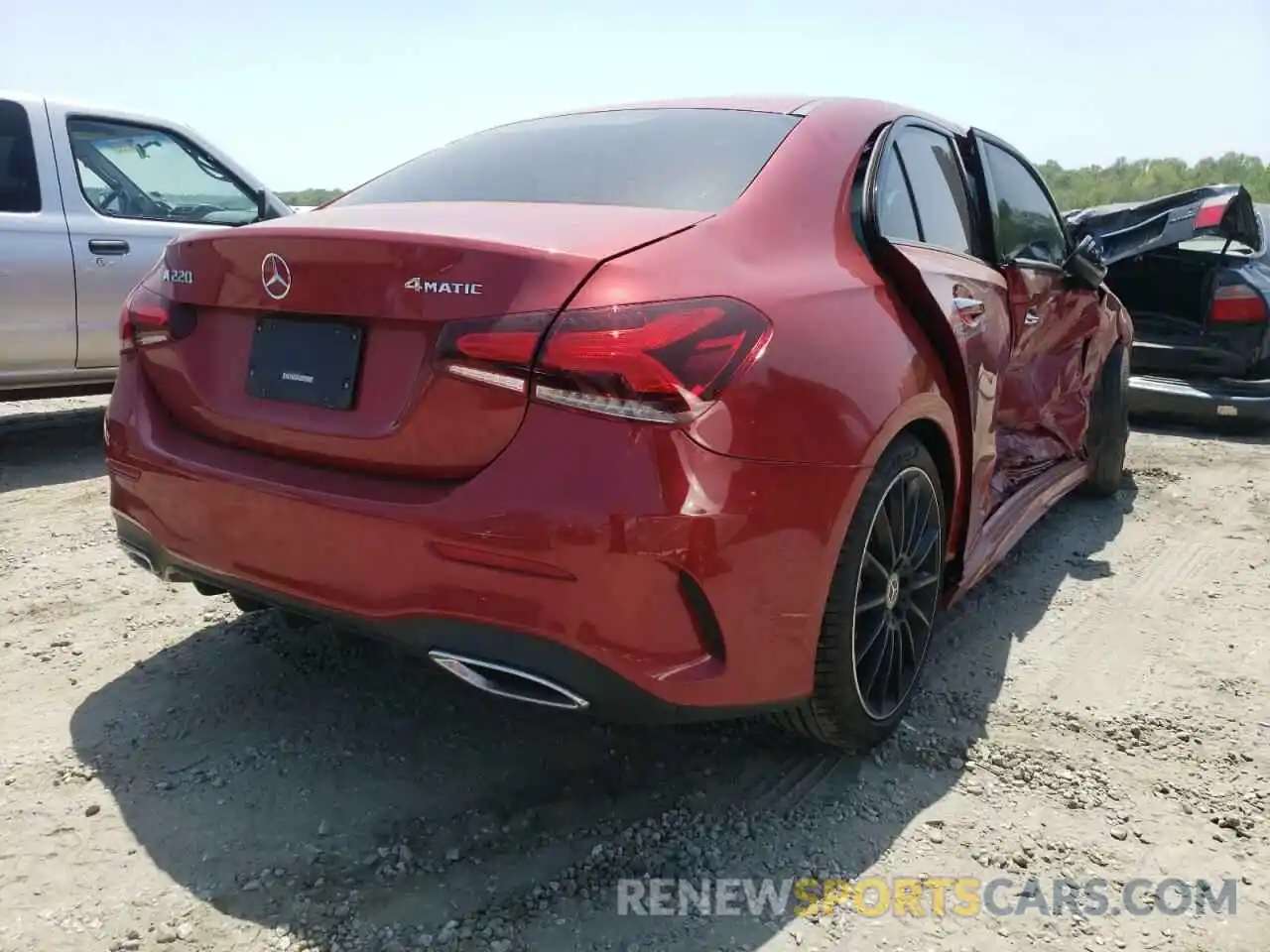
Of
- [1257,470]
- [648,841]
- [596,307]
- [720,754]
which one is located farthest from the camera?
[1257,470]

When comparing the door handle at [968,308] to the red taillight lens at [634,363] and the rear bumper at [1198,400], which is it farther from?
the rear bumper at [1198,400]

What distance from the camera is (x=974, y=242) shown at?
334 cm

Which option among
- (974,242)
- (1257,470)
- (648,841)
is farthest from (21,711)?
(1257,470)

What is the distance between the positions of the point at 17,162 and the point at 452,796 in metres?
4.33

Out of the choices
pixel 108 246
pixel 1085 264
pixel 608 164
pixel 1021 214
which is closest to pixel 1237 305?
pixel 1085 264

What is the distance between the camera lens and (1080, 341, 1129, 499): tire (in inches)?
187

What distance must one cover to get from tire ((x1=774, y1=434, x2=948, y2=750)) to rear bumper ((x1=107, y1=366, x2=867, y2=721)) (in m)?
0.10

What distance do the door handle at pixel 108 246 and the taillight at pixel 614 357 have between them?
4092 millimetres

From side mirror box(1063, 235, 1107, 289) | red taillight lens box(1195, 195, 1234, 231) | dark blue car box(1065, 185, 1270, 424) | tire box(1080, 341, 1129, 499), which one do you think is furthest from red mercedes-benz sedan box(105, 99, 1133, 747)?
dark blue car box(1065, 185, 1270, 424)

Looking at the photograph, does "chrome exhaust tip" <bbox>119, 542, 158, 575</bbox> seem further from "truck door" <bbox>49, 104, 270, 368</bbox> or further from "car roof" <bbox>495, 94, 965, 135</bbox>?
"truck door" <bbox>49, 104, 270, 368</bbox>

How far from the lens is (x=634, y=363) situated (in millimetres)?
1868

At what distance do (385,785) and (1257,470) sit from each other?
5152 millimetres

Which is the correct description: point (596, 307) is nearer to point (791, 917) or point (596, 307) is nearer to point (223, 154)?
point (791, 917)

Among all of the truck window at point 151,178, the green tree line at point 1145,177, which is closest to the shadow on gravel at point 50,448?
the truck window at point 151,178
